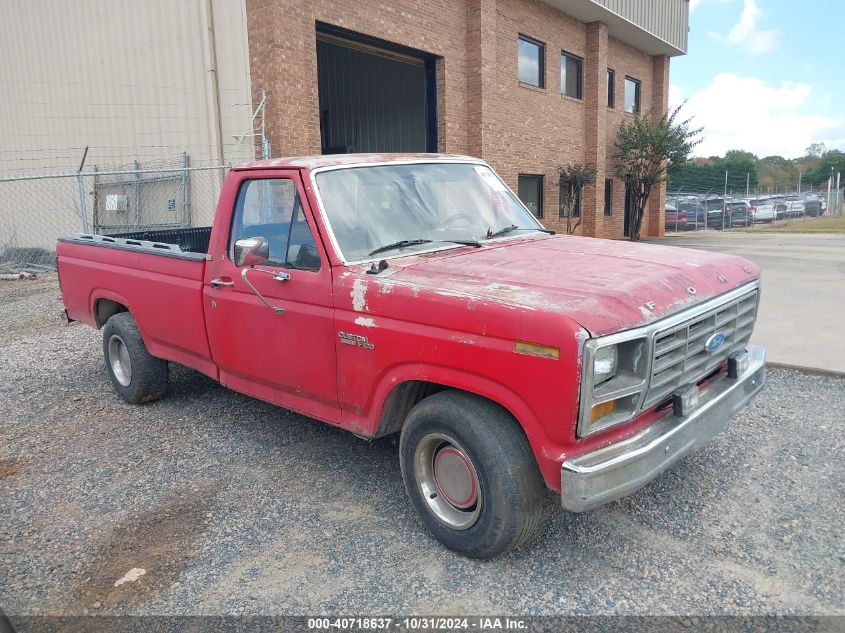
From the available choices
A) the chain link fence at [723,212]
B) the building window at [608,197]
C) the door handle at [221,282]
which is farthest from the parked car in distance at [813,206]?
the door handle at [221,282]

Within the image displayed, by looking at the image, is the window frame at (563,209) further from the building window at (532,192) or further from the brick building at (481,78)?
the building window at (532,192)

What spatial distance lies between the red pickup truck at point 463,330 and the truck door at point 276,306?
1 cm

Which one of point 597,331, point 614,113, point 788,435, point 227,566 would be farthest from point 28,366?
point 614,113

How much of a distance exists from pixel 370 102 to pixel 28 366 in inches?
553

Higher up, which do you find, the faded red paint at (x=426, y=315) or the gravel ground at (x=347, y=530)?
the faded red paint at (x=426, y=315)

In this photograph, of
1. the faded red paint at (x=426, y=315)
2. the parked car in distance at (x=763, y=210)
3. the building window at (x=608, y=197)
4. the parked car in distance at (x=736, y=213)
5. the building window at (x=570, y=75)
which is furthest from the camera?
the parked car in distance at (x=763, y=210)

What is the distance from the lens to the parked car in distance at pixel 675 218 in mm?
27984

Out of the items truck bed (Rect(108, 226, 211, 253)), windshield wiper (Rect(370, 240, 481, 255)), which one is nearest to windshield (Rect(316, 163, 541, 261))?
windshield wiper (Rect(370, 240, 481, 255))

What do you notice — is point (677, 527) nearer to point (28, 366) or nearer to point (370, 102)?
point (28, 366)

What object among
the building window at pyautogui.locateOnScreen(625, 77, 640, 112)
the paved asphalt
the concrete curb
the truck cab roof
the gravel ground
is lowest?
the gravel ground

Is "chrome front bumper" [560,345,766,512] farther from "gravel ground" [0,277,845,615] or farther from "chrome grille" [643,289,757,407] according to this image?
"gravel ground" [0,277,845,615]

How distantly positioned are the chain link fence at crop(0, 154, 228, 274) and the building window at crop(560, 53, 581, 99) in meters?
11.2

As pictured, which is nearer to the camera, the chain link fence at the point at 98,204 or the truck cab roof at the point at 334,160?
the truck cab roof at the point at 334,160

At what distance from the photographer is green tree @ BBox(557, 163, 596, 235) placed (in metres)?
19.0
